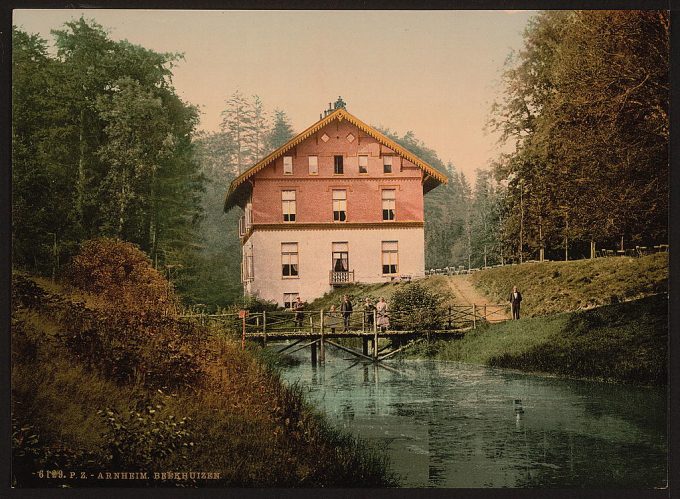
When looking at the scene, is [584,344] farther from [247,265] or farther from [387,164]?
[247,265]

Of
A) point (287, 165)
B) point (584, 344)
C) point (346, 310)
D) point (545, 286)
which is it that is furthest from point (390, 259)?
point (584, 344)

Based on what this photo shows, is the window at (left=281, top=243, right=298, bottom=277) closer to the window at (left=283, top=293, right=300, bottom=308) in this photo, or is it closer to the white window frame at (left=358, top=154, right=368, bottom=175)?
the window at (left=283, top=293, right=300, bottom=308)

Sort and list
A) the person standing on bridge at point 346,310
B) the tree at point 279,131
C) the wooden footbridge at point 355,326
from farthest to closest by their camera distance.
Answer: the person standing on bridge at point 346,310
the wooden footbridge at point 355,326
the tree at point 279,131

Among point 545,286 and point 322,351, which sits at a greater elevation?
point 545,286

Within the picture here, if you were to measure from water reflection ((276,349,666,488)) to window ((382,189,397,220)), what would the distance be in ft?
5.36

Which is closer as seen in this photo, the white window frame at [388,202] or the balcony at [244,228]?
the balcony at [244,228]

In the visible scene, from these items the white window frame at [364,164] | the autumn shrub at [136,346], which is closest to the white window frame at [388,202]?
the white window frame at [364,164]

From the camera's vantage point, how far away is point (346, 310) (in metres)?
8.66

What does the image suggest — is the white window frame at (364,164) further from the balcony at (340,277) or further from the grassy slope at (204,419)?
the grassy slope at (204,419)

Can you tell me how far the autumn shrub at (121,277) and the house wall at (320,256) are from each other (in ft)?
2.98

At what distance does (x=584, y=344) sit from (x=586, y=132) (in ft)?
7.68

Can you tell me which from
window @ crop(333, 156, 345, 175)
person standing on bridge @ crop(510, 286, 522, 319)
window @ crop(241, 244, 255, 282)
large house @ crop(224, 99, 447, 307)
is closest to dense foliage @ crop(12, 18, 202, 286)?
window @ crop(241, 244, 255, 282)

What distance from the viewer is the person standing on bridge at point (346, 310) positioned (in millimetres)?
8625

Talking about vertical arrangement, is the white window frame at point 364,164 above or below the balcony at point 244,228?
above
